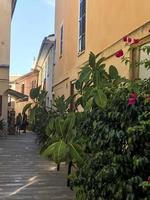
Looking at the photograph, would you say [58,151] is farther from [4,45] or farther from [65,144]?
[4,45]

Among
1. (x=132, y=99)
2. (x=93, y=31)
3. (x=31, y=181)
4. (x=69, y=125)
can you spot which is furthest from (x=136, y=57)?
(x=93, y=31)

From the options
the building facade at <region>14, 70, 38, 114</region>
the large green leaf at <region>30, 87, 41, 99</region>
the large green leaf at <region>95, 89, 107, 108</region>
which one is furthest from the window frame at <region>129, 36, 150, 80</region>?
the building facade at <region>14, 70, 38, 114</region>

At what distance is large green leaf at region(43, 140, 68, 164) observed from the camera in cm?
631

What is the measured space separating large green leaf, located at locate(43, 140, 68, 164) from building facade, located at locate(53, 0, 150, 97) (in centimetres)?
293

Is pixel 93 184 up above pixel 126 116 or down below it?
below

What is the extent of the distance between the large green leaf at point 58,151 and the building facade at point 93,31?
9.62 feet

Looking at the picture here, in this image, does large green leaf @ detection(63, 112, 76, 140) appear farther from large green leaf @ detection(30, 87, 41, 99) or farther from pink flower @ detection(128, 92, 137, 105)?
pink flower @ detection(128, 92, 137, 105)

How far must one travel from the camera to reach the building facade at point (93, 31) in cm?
950

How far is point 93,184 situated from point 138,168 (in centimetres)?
81

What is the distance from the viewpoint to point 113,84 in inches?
262

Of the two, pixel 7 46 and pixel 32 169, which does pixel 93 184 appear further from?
pixel 7 46

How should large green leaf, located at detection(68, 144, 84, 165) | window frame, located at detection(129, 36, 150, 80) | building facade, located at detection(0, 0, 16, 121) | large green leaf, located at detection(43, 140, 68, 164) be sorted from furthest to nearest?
1. building facade, located at detection(0, 0, 16, 121)
2. window frame, located at detection(129, 36, 150, 80)
3. large green leaf, located at detection(68, 144, 84, 165)
4. large green leaf, located at detection(43, 140, 68, 164)

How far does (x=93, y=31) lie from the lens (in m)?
13.9

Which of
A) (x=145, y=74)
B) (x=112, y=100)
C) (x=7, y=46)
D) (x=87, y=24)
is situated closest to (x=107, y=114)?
(x=112, y=100)
